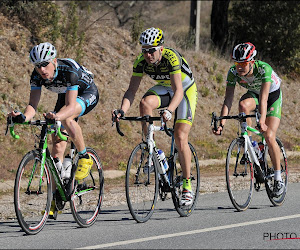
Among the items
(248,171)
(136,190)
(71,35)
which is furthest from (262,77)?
(71,35)

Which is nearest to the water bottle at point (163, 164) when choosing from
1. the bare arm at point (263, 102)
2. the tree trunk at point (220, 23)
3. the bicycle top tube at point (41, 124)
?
the bicycle top tube at point (41, 124)

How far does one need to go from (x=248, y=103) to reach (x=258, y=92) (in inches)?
13.6

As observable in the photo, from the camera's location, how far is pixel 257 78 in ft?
28.5

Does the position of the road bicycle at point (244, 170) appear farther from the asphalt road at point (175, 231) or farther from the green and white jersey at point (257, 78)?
the green and white jersey at point (257, 78)

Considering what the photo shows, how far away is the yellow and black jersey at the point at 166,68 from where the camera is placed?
770 centimetres

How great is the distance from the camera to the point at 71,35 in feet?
54.1

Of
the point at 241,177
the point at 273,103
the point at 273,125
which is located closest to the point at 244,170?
the point at 241,177

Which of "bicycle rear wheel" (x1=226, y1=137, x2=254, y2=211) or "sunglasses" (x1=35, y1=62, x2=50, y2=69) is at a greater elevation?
"sunglasses" (x1=35, y1=62, x2=50, y2=69)

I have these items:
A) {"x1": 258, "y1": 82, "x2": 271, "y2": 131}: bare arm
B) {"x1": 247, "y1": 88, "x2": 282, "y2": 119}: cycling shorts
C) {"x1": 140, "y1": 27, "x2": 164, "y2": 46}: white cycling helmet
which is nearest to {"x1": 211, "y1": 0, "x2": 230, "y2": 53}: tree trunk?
{"x1": 247, "y1": 88, "x2": 282, "y2": 119}: cycling shorts

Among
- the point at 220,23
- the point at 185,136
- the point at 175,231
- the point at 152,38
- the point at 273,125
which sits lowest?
the point at 175,231

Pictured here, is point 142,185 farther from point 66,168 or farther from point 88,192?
point 66,168

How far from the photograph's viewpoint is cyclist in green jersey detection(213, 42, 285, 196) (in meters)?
8.46

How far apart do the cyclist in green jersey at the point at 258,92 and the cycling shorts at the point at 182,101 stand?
2.05 ft

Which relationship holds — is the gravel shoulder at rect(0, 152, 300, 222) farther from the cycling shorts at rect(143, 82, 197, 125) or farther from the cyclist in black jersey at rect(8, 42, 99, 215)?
the cycling shorts at rect(143, 82, 197, 125)
